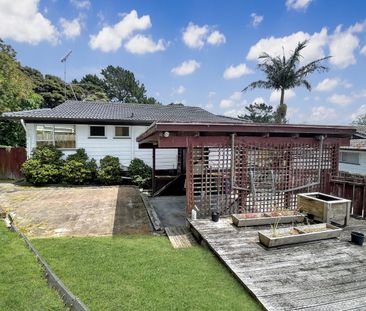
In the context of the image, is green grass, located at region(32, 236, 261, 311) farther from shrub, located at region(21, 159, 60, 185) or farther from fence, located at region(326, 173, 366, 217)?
shrub, located at region(21, 159, 60, 185)

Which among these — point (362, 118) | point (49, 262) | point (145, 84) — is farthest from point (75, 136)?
point (362, 118)

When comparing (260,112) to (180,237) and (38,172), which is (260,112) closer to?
(38,172)

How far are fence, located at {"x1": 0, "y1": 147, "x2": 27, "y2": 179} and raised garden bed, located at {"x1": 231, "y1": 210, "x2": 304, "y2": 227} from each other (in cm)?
1228

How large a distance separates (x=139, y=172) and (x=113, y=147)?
1.90 meters

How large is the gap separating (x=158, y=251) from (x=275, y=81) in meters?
20.4

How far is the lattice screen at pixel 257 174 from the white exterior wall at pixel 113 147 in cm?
683

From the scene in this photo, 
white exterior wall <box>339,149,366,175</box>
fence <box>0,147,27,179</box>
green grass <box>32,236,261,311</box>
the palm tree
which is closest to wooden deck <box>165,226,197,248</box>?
green grass <box>32,236,261,311</box>

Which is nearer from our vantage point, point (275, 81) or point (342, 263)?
point (342, 263)

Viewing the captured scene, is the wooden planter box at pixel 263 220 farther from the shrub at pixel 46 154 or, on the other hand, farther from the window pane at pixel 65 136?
the window pane at pixel 65 136

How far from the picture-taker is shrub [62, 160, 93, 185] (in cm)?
1172

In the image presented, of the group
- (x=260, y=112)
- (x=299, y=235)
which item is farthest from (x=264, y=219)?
(x=260, y=112)

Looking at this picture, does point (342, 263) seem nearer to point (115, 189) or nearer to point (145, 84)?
point (115, 189)

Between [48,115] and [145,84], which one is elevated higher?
[145,84]

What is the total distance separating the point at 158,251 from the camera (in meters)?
4.53
